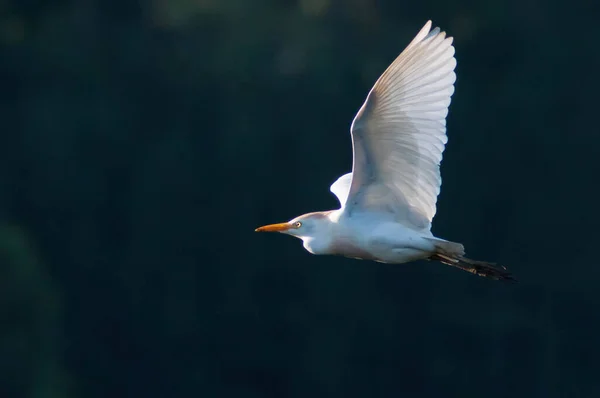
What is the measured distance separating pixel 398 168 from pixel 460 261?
38 centimetres

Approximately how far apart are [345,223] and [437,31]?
1.94 ft

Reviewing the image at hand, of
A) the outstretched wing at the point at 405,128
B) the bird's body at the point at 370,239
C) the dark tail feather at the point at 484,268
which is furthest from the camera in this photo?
the dark tail feather at the point at 484,268

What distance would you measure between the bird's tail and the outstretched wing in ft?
0.53

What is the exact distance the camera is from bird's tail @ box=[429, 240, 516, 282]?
275 centimetres

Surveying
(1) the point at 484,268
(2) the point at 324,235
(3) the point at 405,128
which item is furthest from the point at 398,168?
(1) the point at 484,268

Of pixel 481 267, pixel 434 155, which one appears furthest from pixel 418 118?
pixel 481 267

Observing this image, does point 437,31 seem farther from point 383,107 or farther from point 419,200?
point 419,200

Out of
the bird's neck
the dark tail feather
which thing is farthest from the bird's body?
the dark tail feather

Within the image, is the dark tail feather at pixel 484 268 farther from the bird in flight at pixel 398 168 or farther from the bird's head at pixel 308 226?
the bird's head at pixel 308 226

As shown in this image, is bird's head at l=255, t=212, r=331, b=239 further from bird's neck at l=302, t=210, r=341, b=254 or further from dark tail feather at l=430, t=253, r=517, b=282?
dark tail feather at l=430, t=253, r=517, b=282

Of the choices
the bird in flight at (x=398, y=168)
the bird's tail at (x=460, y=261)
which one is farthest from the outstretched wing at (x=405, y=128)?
the bird's tail at (x=460, y=261)

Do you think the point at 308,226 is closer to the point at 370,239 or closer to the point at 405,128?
the point at 370,239

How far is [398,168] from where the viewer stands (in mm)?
2799

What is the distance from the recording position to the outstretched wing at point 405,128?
2678mm
